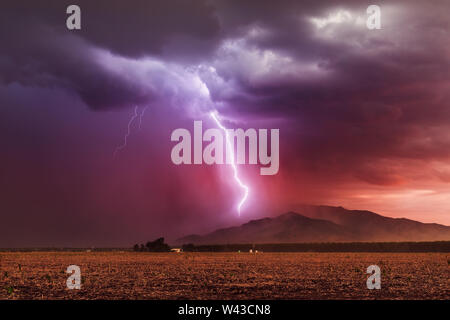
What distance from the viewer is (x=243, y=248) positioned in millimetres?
172125

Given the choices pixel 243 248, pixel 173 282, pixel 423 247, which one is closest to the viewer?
pixel 173 282
